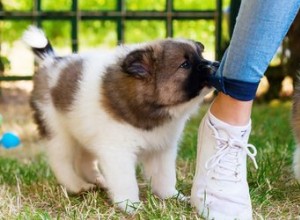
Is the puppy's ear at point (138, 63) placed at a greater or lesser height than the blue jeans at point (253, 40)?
lesser

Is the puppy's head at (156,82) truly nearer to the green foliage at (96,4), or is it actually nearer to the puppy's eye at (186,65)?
the puppy's eye at (186,65)

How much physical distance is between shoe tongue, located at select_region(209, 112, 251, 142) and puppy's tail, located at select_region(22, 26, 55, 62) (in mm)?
1325

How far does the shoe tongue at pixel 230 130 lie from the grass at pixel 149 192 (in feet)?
1.23

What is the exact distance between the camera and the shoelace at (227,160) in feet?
9.82

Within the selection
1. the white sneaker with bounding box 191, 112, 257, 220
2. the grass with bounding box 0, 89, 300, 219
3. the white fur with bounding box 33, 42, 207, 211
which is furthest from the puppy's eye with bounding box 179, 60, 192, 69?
the grass with bounding box 0, 89, 300, 219

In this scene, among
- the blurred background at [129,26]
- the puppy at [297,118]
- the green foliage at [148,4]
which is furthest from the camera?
the green foliage at [148,4]

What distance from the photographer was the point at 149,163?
3.56m

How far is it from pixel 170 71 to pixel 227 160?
1.75ft

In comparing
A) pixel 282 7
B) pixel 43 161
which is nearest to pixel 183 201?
pixel 282 7

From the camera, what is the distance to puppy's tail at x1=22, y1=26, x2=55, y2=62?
3857 millimetres

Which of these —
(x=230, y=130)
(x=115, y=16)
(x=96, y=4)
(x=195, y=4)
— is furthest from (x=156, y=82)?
(x=195, y=4)

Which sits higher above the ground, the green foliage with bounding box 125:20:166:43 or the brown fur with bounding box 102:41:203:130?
the brown fur with bounding box 102:41:203:130

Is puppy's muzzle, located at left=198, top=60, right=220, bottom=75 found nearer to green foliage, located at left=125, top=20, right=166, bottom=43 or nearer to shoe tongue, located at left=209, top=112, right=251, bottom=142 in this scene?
shoe tongue, located at left=209, top=112, right=251, bottom=142

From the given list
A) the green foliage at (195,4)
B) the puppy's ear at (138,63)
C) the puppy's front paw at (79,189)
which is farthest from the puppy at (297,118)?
the green foliage at (195,4)
